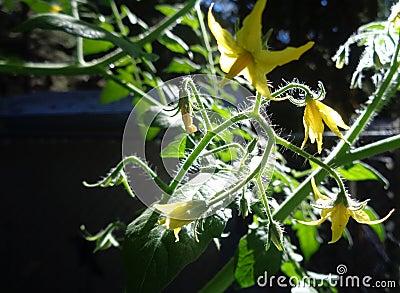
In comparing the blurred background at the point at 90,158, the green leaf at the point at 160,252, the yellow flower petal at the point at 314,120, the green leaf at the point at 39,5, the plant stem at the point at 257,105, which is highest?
the plant stem at the point at 257,105

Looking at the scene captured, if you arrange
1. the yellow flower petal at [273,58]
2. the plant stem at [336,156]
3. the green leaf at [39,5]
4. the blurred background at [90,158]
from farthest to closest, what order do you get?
the blurred background at [90,158] → the green leaf at [39,5] → the plant stem at [336,156] → the yellow flower petal at [273,58]

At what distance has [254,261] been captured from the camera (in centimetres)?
47

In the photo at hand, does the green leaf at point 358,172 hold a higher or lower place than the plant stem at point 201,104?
lower

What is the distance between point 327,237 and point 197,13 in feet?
3.38

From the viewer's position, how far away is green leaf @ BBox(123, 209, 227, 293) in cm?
34

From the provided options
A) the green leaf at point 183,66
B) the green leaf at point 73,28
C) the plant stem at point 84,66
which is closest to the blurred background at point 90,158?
the green leaf at point 183,66

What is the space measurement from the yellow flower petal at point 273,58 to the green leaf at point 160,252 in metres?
0.12

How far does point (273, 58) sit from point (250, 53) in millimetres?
13

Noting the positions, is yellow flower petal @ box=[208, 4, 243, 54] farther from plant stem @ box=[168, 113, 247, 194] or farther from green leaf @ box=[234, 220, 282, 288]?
green leaf @ box=[234, 220, 282, 288]

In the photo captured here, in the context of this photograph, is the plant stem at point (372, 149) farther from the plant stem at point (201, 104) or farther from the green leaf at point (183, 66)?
the green leaf at point (183, 66)

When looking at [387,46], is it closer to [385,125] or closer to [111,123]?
[385,125]

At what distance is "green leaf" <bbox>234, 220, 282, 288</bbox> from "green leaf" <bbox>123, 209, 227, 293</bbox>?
13 centimetres

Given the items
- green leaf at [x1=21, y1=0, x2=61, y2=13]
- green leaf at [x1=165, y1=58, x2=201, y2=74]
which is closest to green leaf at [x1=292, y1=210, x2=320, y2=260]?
green leaf at [x1=165, y1=58, x2=201, y2=74]

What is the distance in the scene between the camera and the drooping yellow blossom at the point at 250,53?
25 cm
